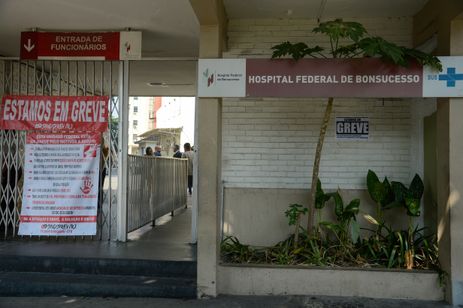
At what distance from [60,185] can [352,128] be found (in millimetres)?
4469

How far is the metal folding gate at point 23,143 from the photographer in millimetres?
7270

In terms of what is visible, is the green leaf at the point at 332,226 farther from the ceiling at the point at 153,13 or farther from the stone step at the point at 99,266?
the ceiling at the point at 153,13

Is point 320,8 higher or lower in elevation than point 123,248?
higher

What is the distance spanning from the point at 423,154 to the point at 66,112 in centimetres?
529

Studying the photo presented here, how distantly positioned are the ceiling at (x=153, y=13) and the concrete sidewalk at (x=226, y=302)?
3619 millimetres

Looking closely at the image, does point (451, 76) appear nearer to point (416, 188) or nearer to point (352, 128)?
point (416, 188)

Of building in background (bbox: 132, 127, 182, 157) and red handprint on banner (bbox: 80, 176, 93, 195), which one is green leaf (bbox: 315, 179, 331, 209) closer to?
red handprint on banner (bbox: 80, 176, 93, 195)

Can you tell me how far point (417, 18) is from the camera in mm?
6074

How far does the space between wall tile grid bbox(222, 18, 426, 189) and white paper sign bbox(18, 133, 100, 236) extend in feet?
7.33

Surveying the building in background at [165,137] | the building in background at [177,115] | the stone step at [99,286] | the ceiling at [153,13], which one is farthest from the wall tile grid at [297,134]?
the building in background at [165,137]

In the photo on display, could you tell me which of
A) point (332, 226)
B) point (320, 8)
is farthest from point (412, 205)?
point (320, 8)

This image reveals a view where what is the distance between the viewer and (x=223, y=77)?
5.22 m

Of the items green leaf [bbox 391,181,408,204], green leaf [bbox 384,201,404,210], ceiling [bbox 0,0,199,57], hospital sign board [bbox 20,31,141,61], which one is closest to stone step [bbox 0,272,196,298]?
green leaf [bbox 384,201,404,210]

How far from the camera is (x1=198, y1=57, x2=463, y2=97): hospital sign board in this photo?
4992 mm
